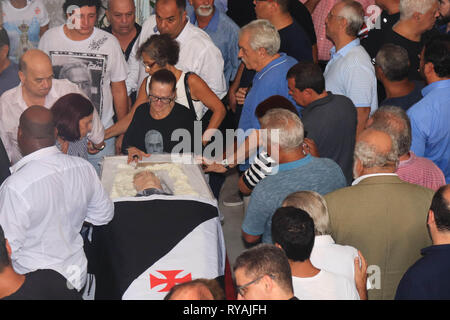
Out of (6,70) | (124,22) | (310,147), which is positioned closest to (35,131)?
(310,147)

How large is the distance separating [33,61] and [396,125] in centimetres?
229

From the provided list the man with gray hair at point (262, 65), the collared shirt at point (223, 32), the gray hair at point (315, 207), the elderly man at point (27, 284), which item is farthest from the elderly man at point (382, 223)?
the collared shirt at point (223, 32)

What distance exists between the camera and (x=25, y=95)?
395cm

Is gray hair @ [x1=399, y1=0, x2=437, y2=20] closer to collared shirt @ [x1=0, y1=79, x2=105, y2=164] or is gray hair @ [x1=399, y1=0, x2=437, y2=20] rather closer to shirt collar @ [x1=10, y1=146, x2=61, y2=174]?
collared shirt @ [x1=0, y1=79, x2=105, y2=164]

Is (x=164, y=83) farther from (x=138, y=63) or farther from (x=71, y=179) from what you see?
(x=71, y=179)

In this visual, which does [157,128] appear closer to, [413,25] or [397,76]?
[397,76]

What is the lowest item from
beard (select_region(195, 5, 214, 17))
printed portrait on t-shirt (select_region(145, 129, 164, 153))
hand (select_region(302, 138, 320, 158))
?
printed portrait on t-shirt (select_region(145, 129, 164, 153))

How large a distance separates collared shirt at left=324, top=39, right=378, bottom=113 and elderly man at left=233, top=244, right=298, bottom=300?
92.4 inches

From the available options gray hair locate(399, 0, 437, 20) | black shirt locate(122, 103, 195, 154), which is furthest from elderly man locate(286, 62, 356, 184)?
gray hair locate(399, 0, 437, 20)

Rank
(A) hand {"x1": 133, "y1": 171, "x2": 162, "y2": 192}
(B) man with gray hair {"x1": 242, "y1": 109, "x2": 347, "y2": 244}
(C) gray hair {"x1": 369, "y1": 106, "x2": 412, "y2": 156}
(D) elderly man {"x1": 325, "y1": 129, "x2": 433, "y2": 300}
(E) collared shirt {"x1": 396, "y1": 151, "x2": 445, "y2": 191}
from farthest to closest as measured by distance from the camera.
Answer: (A) hand {"x1": 133, "y1": 171, "x2": 162, "y2": 192}
(E) collared shirt {"x1": 396, "y1": 151, "x2": 445, "y2": 191}
(C) gray hair {"x1": 369, "y1": 106, "x2": 412, "y2": 156}
(B) man with gray hair {"x1": 242, "y1": 109, "x2": 347, "y2": 244}
(D) elderly man {"x1": 325, "y1": 129, "x2": 433, "y2": 300}

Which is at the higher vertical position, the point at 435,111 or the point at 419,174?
the point at 435,111

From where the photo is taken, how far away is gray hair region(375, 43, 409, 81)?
13.1 ft
